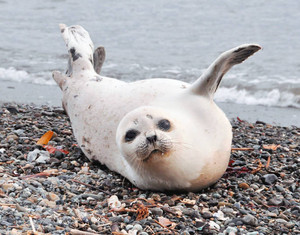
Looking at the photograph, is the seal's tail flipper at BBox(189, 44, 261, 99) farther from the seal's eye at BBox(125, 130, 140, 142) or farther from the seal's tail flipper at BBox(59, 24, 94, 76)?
the seal's tail flipper at BBox(59, 24, 94, 76)

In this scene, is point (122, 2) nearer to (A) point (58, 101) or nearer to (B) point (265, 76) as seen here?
(B) point (265, 76)

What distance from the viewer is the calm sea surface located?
10.1m

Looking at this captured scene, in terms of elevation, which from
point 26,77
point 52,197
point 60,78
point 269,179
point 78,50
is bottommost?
point 26,77

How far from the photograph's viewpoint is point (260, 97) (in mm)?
9016

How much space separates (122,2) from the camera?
20.7 meters

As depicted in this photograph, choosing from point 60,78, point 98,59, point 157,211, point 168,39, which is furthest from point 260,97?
point 168,39

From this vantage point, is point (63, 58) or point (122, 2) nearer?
point (63, 58)

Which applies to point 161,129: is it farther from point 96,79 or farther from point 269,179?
point 96,79

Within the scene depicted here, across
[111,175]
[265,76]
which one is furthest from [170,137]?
[265,76]

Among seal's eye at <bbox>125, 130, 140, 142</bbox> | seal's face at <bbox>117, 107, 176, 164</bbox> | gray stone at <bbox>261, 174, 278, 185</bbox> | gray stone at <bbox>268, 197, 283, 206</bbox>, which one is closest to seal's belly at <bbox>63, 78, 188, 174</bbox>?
seal's face at <bbox>117, 107, 176, 164</bbox>

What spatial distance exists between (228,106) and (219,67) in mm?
4348

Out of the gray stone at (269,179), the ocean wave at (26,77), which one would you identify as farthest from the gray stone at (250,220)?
the ocean wave at (26,77)

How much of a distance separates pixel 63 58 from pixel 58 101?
4.07 m

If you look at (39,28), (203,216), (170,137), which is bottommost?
(39,28)
